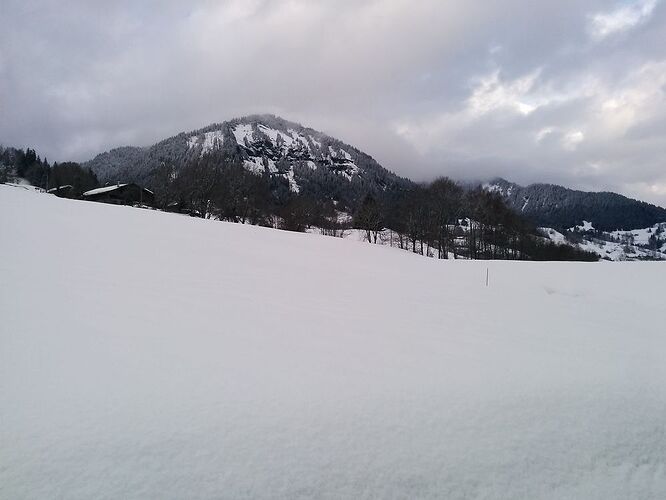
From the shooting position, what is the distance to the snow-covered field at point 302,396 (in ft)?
9.08

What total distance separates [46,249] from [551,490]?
34.0 ft

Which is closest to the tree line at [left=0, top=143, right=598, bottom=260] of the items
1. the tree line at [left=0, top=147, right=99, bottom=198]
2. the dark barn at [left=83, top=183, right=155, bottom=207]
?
the dark barn at [left=83, top=183, right=155, bottom=207]

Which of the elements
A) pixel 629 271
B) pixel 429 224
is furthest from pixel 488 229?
pixel 629 271

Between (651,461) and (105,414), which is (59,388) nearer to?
(105,414)

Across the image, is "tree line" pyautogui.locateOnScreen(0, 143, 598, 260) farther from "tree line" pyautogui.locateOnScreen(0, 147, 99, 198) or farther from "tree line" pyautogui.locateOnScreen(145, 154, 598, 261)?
"tree line" pyautogui.locateOnScreen(0, 147, 99, 198)

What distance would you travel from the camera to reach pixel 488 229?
46875 mm

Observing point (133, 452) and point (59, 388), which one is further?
point (59, 388)

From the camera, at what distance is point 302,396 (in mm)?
3625

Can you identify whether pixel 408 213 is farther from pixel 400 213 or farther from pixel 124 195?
pixel 124 195

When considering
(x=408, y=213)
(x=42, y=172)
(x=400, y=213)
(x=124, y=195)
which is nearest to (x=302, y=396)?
(x=408, y=213)

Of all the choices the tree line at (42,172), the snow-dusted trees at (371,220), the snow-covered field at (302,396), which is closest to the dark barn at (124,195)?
the tree line at (42,172)

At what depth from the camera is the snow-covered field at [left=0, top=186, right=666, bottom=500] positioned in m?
2.77

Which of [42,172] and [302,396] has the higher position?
[42,172]

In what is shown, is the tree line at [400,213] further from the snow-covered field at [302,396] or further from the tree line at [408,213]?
the snow-covered field at [302,396]
